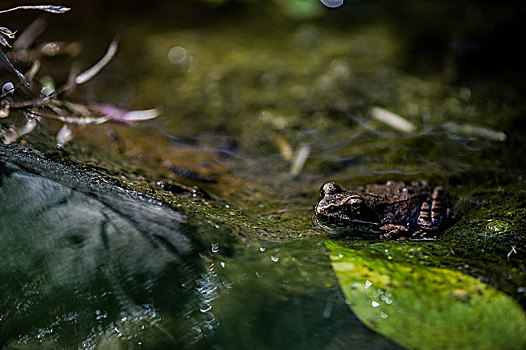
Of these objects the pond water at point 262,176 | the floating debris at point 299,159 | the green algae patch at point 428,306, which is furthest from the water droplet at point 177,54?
the green algae patch at point 428,306

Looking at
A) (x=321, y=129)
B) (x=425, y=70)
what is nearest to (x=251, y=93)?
(x=321, y=129)

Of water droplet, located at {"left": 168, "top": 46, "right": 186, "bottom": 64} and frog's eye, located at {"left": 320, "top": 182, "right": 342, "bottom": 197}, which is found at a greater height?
water droplet, located at {"left": 168, "top": 46, "right": 186, "bottom": 64}

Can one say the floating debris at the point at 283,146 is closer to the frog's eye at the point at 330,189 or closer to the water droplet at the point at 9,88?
the frog's eye at the point at 330,189

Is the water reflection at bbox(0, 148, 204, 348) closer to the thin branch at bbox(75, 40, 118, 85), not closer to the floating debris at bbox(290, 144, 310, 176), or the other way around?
the thin branch at bbox(75, 40, 118, 85)

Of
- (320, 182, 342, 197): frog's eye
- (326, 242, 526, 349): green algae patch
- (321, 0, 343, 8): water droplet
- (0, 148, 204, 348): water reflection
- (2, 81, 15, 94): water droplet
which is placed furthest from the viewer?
(321, 0, 343, 8): water droplet

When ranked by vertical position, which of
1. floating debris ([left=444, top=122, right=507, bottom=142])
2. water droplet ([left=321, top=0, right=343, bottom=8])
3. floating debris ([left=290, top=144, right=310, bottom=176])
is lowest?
floating debris ([left=290, top=144, right=310, bottom=176])

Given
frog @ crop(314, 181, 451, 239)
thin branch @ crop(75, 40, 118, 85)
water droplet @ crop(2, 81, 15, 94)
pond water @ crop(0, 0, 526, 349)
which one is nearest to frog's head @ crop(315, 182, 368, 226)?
frog @ crop(314, 181, 451, 239)
